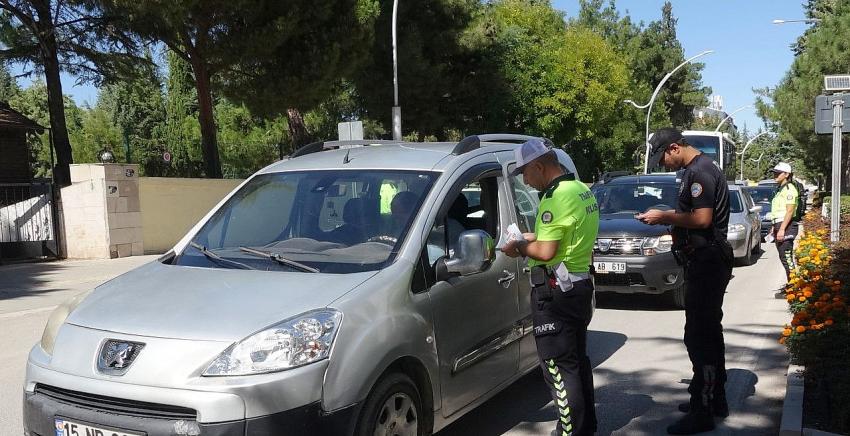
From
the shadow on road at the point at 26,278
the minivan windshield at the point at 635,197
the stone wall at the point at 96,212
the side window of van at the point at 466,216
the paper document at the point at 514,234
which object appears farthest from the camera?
the stone wall at the point at 96,212

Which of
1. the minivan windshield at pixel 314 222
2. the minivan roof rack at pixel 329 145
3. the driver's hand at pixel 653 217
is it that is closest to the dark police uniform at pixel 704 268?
the driver's hand at pixel 653 217

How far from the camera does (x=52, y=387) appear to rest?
10.3ft

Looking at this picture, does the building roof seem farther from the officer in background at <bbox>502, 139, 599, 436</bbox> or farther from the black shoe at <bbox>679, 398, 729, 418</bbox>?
the black shoe at <bbox>679, 398, 729, 418</bbox>

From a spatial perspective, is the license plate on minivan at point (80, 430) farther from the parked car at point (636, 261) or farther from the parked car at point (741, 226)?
the parked car at point (741, 226)

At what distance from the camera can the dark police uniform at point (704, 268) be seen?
444cm

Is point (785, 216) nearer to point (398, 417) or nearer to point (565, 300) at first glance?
point (565, 300)

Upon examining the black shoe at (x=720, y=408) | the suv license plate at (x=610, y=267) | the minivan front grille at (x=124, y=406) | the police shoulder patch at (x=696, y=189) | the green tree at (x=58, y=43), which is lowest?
the black shoe at (x=720, y=408)

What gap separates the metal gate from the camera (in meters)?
15.5

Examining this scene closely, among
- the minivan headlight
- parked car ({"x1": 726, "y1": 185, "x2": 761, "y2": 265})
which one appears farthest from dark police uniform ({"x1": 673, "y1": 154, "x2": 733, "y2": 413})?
parked car ({"x1": 726, "y1": 185, "x2": 761, "y2": 265})

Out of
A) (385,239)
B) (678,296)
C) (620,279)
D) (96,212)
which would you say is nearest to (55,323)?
(385,239)

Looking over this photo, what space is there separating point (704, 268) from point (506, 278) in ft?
4.02

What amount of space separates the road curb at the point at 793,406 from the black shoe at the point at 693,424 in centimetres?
43

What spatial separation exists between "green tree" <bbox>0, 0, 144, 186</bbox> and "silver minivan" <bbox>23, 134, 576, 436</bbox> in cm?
1427

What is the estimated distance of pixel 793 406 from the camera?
4590 millimetres
